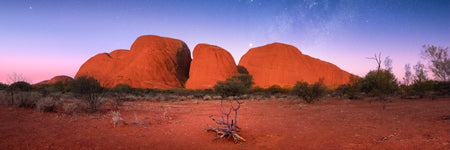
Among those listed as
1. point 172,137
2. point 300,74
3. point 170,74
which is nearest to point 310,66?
point 300,74

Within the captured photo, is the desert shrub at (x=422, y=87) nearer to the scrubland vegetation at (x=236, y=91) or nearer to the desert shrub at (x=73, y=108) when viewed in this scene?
the scrubland vegetation at (x=236, y=91)

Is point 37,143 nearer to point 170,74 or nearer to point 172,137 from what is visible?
point 172,137

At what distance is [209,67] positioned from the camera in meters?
46.7

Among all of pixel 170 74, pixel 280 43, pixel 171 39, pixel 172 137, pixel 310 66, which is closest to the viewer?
pixel 172 137

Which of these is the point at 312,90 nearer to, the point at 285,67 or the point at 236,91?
the point at 236,91

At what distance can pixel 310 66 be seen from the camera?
58.3 meters

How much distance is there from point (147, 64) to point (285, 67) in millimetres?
37170

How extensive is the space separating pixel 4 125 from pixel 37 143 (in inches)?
100

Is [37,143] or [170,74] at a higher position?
[170,74]

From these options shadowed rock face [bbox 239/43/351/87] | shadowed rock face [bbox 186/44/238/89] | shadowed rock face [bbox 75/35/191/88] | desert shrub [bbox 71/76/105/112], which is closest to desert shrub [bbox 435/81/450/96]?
desert shrub [bbox 71/76/105/112]

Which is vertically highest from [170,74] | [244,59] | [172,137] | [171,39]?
[171,39]

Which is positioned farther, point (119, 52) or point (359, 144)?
point (119, 52)

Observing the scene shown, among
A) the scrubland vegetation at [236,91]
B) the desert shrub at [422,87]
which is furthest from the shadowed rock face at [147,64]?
the desert shrub at [422,87]

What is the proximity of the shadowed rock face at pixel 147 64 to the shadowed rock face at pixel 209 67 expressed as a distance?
4210 millimetres
